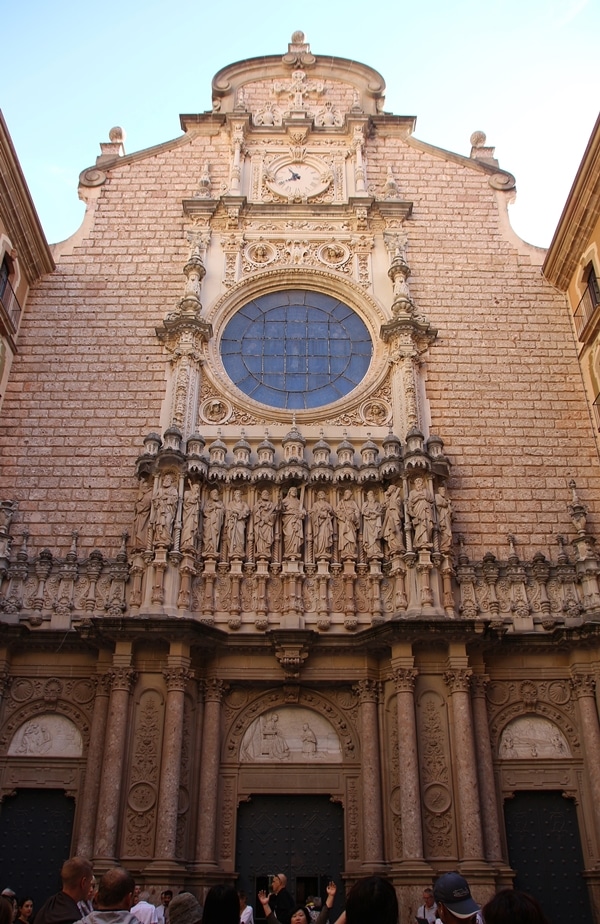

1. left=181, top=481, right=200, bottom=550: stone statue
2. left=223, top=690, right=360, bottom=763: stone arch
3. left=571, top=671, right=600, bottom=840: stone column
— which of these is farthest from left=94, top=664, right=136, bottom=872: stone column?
left=571, top=671, right=600, bottom=840: stone column

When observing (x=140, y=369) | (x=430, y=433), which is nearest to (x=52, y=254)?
(x=140, y=369)

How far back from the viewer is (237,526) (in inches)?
551

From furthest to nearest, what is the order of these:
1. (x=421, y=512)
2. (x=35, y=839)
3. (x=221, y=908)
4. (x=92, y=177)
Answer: (x=92, y=177) < (x=421, y=512) < (x=35, y=839) < (x=221, y=908)

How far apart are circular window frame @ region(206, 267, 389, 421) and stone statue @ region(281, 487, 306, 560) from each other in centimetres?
203

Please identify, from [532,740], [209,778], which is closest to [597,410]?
[532,740]

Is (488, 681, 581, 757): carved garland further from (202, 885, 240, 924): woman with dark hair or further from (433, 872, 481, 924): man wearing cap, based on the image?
(202, 885, 240, 924): woman with dark hair

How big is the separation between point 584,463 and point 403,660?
5.34 metres

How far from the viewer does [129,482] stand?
48.7 feet

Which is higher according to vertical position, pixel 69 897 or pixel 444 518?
pixel 444 518

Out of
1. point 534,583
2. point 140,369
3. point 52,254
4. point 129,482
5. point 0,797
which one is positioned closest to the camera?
point 0,797

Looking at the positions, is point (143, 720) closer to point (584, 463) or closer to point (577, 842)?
point (577, 842)

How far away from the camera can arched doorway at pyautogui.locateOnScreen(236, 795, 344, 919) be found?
12.2m

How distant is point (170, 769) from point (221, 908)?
8420 mm

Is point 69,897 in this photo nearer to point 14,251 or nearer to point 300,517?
point 300,517
